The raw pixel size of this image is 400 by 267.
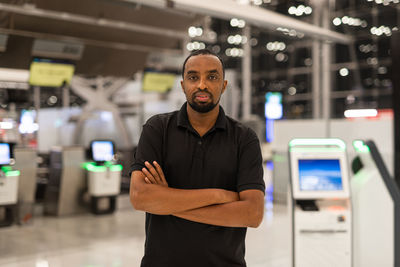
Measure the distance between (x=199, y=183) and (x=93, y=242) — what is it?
4.96 m

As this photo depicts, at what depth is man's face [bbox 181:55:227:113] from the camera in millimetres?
1848

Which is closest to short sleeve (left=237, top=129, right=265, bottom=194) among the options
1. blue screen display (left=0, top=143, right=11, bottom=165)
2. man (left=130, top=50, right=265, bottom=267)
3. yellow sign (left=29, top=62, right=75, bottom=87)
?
man (left=130, top=50, right=265, bottom=267)

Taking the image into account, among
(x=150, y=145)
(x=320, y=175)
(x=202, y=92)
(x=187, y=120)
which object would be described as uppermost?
(x=202, y=92)

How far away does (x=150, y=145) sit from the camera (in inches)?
75.9

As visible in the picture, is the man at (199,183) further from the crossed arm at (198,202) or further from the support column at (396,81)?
the support column at (396,81)

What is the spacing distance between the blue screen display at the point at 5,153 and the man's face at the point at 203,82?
624 cm

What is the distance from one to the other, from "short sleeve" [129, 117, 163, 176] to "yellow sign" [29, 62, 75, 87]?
7.53m

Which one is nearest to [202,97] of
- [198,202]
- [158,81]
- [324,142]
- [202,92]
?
[202,92]

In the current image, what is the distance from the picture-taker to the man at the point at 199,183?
1827mm

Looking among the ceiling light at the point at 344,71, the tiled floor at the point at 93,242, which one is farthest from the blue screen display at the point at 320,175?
the ceiling light at the point at 344,71

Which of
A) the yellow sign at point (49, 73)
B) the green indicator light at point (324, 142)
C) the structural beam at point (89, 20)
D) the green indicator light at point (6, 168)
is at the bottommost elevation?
the green indicator light at point (6, 168)

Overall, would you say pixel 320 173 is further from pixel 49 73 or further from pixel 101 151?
pixel 49 73

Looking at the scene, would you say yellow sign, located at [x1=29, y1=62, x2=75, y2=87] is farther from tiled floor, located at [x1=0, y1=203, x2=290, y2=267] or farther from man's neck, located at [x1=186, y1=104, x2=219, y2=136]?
man's neck, located at [x1=186, y1=104, x2=219, y2=136]

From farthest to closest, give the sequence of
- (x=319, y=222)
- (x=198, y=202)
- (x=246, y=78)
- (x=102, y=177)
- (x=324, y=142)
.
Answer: (x=246, y=78) < (x=102, y=177) < (x=324, y=142) < (x=319, y=222) < (x=198, y=202)
